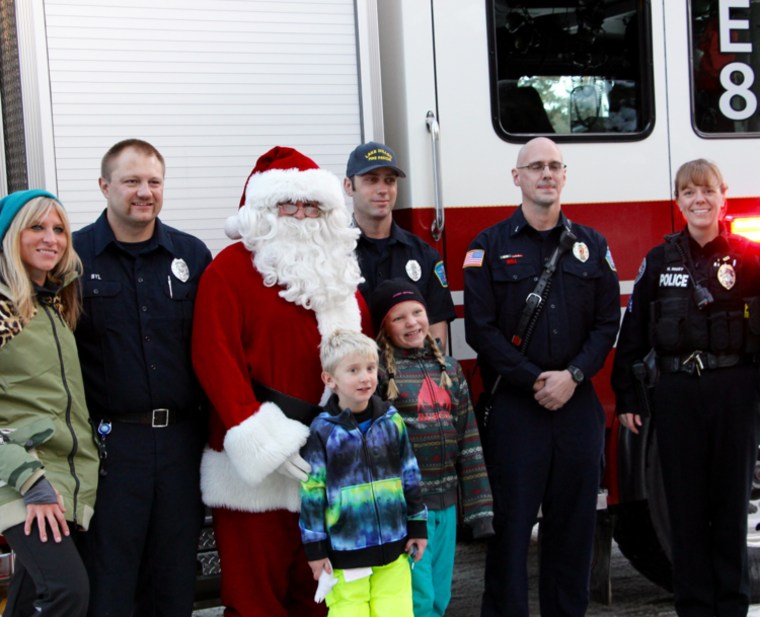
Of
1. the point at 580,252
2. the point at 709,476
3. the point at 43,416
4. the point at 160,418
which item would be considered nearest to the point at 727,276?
the point at 580,252

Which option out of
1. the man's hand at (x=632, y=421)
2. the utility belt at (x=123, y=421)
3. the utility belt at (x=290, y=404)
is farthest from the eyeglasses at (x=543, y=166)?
the utility belt at (x=123, y=421)

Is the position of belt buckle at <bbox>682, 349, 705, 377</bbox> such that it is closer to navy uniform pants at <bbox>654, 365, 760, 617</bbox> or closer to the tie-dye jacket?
navy uniform pants at <bbox>654, 365, 760, 617</bbox>

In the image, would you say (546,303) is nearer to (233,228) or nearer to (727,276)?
(727,276)

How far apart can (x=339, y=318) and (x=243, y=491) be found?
0.66 m

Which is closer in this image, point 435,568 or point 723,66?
point 435,568

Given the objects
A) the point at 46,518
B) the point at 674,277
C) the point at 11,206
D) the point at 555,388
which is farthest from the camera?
the point at 674,277

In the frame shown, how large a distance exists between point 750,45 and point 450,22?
149 cm

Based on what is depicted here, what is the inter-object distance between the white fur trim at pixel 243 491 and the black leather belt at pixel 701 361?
158 centimetres

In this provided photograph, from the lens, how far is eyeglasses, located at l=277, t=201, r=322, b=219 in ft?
11.7

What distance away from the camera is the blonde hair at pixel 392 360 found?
3.53 metres

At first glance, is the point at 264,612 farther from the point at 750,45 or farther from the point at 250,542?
the point at 750,45

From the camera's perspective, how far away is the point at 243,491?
3.43m

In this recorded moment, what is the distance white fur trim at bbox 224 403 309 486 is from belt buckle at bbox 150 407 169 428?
21 centimetres

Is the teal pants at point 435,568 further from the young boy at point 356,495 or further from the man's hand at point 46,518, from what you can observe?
the man's hand at point 46,518
